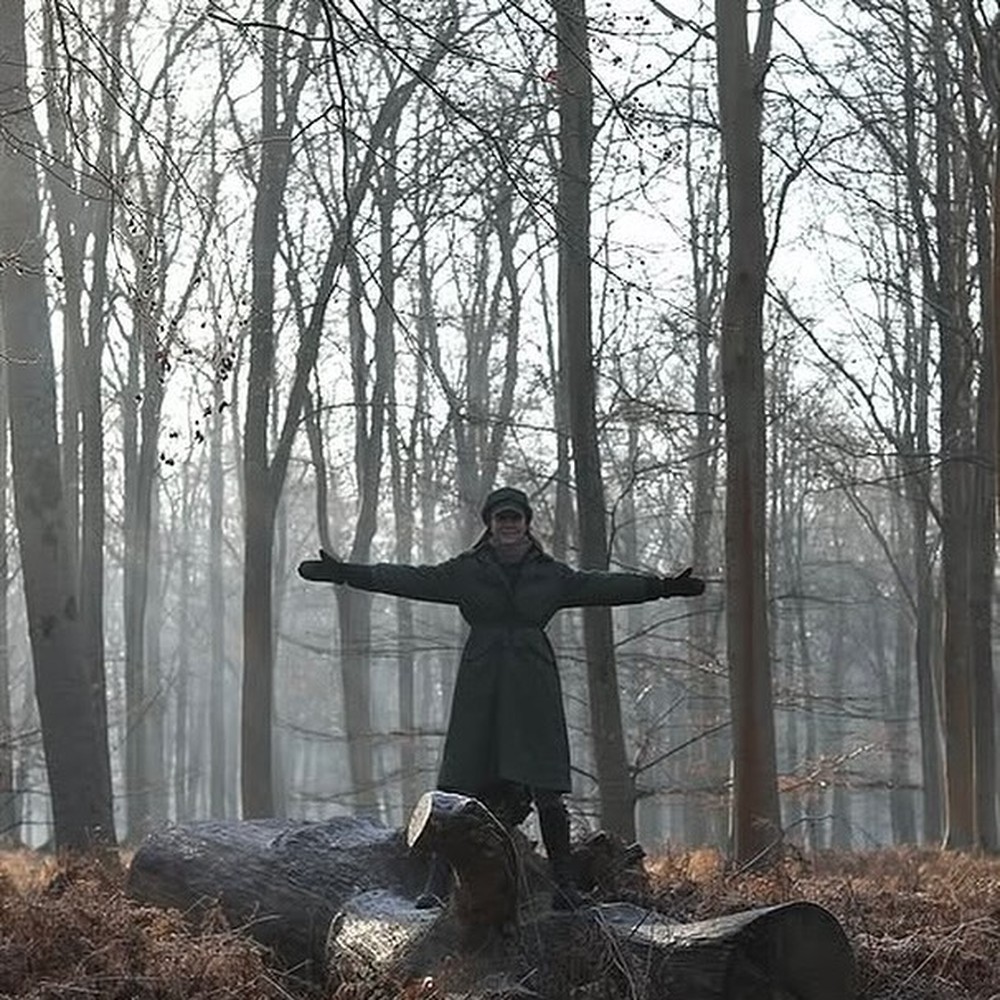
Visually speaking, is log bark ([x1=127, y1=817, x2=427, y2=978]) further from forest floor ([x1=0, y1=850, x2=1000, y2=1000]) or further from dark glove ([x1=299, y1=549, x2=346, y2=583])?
dark glove ([x1=299, y1=549, x2=346, y2=583])

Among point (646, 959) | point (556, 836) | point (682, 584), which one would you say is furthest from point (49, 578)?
point (646, 959)

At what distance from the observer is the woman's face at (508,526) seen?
322 inches

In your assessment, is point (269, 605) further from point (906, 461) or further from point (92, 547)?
point (906, 461)

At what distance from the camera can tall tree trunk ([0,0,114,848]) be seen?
13.5 m

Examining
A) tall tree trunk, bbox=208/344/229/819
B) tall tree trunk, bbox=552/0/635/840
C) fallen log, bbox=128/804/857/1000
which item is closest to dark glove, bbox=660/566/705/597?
fallen log, bbox=128/804/857/1000

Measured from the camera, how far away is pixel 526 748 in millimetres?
7918

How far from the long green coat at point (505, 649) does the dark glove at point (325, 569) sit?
39mm

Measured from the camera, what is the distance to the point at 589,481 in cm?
1369

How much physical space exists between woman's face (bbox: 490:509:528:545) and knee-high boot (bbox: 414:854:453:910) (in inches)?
62.9

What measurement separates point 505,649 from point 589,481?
5.68 metres

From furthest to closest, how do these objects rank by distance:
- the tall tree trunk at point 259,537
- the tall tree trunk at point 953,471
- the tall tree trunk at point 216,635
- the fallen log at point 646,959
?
the tall tree trunk at point 216,635
the tall tree trunk at point 259,537
the tall tree trunk at point 953,471
the fallen log at point 646,959

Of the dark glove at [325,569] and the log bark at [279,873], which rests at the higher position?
the dark glove at [325,569]

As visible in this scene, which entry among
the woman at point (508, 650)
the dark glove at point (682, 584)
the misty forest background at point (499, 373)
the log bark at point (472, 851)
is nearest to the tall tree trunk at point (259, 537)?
the misty forest background at point (499, 373)

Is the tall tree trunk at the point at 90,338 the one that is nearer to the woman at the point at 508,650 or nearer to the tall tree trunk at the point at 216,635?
the woman at the point at 508,650
